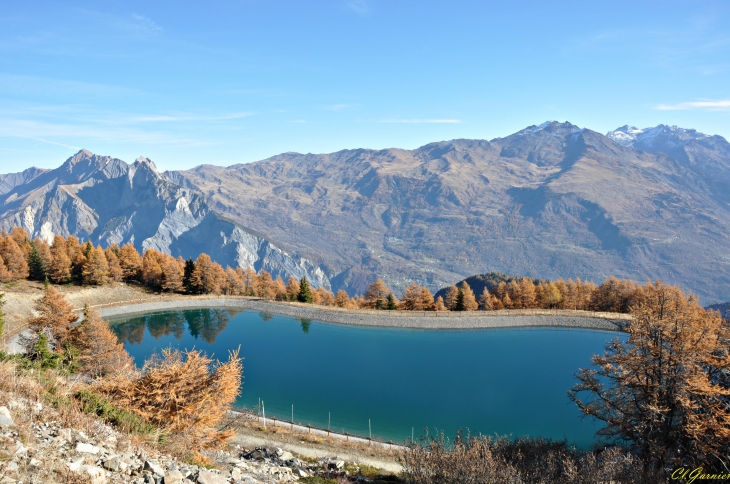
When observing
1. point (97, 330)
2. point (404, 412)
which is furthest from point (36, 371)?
point (404, 412)

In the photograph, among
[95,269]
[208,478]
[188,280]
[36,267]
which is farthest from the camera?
[188,280]

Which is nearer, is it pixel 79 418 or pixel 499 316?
pixel 79 418

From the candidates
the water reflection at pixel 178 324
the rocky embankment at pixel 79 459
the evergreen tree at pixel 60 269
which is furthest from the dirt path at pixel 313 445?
the evergreen tree at pixel 60 269

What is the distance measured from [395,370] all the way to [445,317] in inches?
A: 681

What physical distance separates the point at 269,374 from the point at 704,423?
111 ft

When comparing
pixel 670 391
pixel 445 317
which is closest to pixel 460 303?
pixel 445 317

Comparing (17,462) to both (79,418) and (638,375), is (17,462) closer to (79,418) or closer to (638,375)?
(79,418)

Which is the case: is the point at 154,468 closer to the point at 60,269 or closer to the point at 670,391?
the point at 670,391

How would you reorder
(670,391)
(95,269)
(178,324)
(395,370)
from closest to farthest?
(670,391) < (395,370) < (178,324) < (95,269)

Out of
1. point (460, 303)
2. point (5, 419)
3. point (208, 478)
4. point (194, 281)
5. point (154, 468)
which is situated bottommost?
point (460, 303)

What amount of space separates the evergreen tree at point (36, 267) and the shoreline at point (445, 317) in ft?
42.0

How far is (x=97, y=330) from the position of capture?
33.0 m

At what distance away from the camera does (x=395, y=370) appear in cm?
4241

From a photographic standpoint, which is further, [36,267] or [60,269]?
[36,267]
